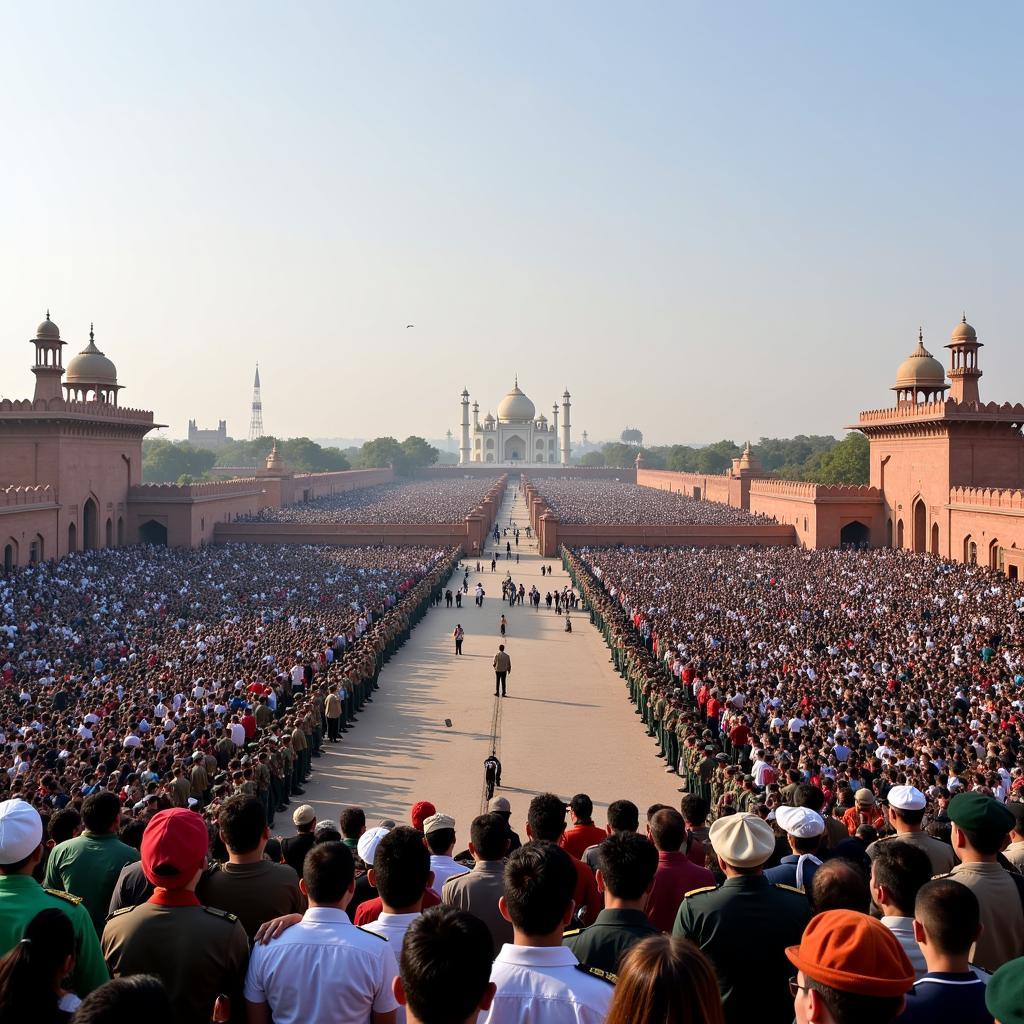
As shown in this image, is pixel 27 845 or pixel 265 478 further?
pixel 265 478

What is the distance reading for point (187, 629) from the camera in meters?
21.3

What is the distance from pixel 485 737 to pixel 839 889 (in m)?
11.9

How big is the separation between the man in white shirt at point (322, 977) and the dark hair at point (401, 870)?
326mm

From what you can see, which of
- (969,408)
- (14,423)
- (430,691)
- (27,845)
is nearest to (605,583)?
(430,691)

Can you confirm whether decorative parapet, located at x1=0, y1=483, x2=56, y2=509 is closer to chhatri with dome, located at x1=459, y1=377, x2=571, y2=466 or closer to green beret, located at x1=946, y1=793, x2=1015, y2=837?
green beret, located at x1=946, y1=793, x2=1015, y2=837

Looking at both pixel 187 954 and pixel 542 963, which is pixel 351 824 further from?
pixel 542 963

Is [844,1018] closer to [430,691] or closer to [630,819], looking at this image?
[630,819]

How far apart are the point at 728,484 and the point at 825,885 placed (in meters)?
64.0

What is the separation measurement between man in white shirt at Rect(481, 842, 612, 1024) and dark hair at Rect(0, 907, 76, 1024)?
1231mm

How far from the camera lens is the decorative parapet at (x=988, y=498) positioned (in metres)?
29.9

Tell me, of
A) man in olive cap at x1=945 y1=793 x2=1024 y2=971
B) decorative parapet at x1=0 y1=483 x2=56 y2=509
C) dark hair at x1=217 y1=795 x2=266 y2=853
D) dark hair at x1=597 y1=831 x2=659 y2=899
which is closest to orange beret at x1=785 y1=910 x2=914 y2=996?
dark hair at x1=597 y1=831 x2=659 y2=899

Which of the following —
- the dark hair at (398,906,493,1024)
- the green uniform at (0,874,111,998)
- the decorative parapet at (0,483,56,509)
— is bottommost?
the green uniform at (0,874,111,998)

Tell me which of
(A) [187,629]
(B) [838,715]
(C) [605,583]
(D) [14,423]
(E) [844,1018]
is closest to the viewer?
(E) [844,1018]

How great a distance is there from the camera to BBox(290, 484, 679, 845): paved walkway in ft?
41.8
